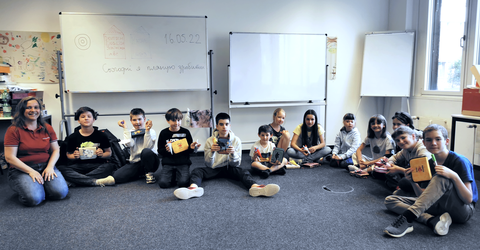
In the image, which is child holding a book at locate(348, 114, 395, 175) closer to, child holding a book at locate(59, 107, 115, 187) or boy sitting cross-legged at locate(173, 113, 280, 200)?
boy sitting cross-legged at locate(173, 113, 280, 200)

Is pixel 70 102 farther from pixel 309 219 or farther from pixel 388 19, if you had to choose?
pixel 388 19

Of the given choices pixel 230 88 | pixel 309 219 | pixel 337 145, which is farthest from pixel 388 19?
pixel 309 219

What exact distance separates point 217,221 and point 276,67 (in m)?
Result: 2.70

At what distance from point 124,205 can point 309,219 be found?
4.67ft

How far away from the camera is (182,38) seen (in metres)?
4.01

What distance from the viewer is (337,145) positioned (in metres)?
3.72

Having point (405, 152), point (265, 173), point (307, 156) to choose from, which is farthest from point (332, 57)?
point (405, 152)

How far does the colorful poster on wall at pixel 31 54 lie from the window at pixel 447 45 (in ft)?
15.8

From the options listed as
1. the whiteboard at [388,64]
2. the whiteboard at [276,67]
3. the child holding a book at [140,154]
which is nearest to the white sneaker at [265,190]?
the child holding a book at [140,154]

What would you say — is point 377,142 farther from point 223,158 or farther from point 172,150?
point 172,150

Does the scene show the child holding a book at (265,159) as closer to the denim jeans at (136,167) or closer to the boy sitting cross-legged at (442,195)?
the denim jeans at (136,167)

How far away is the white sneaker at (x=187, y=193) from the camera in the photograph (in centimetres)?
254

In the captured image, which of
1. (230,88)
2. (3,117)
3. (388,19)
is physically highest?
(388,19)

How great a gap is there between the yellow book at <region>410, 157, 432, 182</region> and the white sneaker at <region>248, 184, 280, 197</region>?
99 cm
